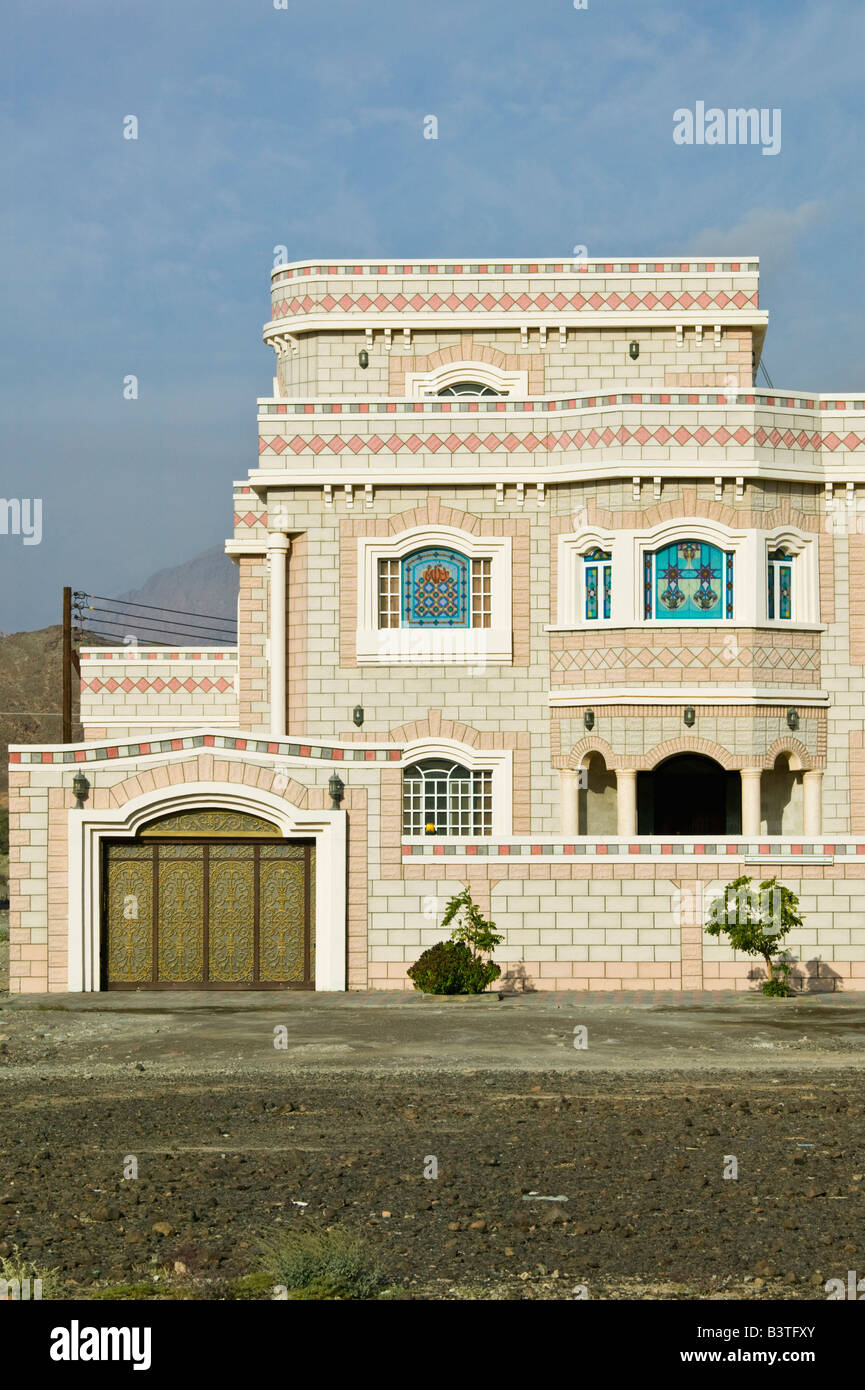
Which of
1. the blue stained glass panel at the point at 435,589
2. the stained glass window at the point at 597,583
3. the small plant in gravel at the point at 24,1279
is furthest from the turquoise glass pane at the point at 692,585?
the small plant in gravel at the point at 24,1279

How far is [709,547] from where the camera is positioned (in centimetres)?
3031

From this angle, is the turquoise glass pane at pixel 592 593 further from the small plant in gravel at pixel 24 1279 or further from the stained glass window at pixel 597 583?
the small plant in gravel at pixel 24 1279

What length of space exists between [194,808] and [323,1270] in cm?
1609

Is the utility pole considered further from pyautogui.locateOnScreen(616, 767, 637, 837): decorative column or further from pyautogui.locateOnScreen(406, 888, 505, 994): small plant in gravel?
pyautogui.locateOnScreen(406, 888, 505, 994): small plant in gravel

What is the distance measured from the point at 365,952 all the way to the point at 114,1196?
13362 millimetres

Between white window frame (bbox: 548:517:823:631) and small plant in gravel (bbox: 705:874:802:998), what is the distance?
257 inches

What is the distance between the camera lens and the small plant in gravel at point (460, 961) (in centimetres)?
2423

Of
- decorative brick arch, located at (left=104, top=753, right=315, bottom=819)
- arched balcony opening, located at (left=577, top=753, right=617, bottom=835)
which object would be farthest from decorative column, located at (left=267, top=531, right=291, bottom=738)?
decorative brick arch, located at (left=104, top=753, right=315, bottom=819)

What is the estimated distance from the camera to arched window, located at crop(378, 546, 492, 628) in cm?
3091

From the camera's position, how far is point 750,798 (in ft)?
98.0
